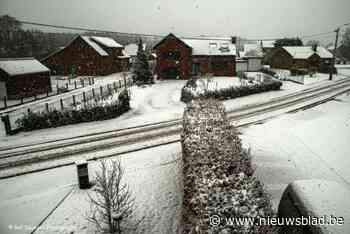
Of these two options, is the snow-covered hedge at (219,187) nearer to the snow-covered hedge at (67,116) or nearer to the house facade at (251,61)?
the snow-covered hedge at (67,116)

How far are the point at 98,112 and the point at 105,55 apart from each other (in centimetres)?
3312

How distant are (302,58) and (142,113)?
160ft

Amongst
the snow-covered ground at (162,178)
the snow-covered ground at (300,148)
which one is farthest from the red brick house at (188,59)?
the snow-covered ground at (162,178)

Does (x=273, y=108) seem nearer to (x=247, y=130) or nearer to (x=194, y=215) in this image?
(x=247, y=130)

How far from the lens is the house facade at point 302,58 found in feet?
183

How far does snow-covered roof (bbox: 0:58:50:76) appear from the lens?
28562 millimetres

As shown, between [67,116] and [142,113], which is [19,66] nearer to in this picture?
[67,116]

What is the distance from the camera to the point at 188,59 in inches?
1667

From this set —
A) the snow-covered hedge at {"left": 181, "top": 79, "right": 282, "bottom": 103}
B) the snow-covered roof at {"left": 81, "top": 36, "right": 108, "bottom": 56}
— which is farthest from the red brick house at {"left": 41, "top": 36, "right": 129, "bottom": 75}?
the snow-covered hedge at {"left": 181, "top": 79, "right": 282, "bottom": 103}

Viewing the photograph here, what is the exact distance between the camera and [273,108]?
2197cm

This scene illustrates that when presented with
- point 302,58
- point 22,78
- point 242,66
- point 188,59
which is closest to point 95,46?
point 188,59

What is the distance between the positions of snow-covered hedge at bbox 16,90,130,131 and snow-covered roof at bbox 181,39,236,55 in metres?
27.0

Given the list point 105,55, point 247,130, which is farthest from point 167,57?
point 247,130

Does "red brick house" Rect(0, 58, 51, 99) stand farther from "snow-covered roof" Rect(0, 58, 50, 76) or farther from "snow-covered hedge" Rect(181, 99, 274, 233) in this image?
"snow-covered hedge" Rect(181, 99, 274, 233)
